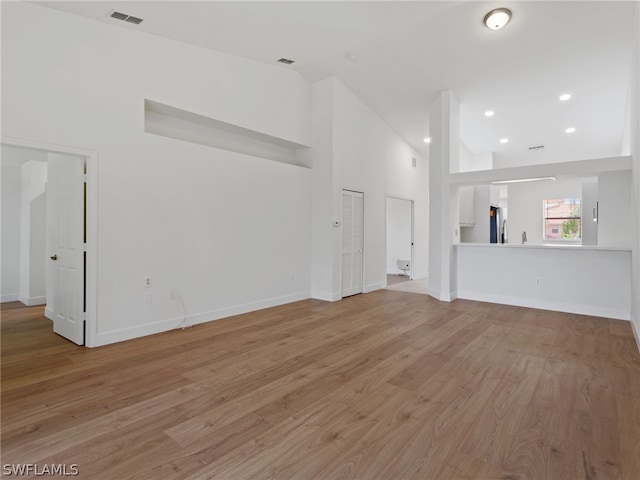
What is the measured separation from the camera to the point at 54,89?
323cm

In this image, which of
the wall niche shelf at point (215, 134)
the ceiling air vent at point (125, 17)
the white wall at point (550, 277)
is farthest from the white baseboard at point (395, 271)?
the ceiling air vent at point (125, 17)

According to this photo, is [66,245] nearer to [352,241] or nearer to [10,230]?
[10,230]

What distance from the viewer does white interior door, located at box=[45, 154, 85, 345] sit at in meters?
3.56

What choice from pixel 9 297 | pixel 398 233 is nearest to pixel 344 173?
pixel 398 233

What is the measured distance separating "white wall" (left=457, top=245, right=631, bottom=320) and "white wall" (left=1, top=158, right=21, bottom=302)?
26.3ft

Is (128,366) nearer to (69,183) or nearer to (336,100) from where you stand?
(69,183)

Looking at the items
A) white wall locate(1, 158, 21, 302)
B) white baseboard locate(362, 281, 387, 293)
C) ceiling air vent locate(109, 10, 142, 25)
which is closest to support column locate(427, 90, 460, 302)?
white baseboard locate(362, 281, 387, 293)

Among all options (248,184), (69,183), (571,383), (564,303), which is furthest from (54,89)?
(564,303)

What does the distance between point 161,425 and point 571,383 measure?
10.3ft

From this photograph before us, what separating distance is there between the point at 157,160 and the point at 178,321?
6.56 feet

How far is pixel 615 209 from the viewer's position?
512 cm

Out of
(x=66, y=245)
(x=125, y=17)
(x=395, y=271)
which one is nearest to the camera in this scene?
(x=125, y=17)

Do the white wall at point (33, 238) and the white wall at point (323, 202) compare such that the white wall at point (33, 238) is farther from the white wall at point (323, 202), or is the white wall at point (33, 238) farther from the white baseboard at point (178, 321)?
the white wall at point (323, 202)

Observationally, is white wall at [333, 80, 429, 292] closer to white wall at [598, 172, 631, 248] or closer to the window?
white wall at [598, 172, 631, 248]
